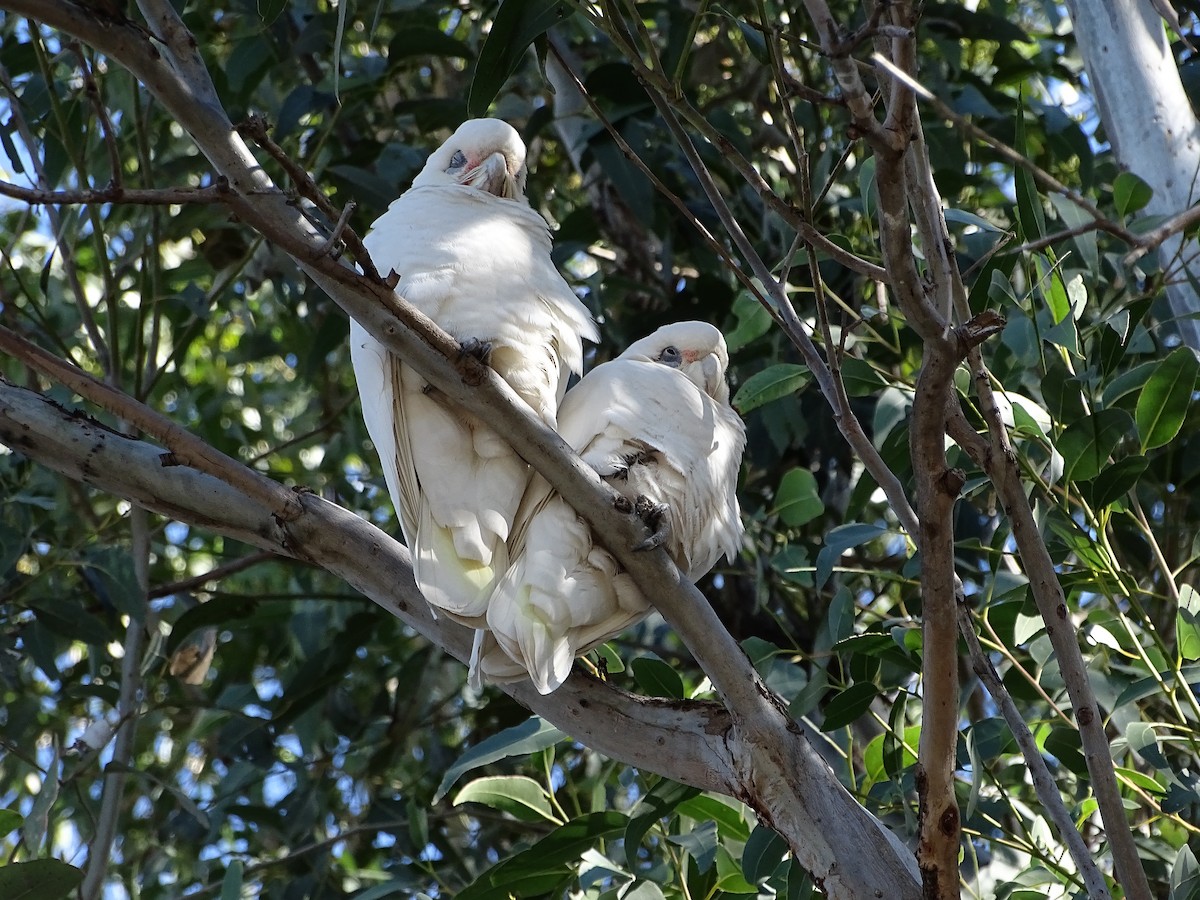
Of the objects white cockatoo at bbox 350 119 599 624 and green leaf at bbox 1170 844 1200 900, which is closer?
green leaf at bbox 1170 844 1200 900

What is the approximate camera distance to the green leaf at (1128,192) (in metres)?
1.80

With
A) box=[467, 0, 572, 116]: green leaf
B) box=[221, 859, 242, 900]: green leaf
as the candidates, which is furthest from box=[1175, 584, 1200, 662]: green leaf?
box=[221, 859, 242, 900]: green leaf

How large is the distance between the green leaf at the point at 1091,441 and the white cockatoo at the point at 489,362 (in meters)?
0.74

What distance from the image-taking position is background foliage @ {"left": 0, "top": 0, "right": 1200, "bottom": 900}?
1.83 meters

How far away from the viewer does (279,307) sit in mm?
4277

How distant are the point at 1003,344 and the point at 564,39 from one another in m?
1.90

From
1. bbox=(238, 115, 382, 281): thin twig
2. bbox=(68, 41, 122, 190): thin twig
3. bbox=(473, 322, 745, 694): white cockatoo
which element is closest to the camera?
bbox=(238, 115, 382, 281): thin twig

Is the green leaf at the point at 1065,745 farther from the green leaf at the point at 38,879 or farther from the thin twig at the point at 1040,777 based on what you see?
the green leaf at the point at 38,879

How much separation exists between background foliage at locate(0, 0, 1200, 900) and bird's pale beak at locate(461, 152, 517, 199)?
18cm

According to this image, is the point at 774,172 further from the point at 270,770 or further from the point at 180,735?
the point at 180,735

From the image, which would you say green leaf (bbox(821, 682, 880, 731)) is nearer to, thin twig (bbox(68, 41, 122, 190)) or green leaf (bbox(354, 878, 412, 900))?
green leaf (bbox(354, 878, 412, 900))

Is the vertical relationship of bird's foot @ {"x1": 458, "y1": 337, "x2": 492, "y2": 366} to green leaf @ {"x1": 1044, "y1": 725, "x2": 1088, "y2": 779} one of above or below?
above

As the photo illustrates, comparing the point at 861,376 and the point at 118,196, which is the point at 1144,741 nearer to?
the point at 861,376

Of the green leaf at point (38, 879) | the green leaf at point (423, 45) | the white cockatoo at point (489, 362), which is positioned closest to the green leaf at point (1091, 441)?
the white cockatoo at point (489, 362)
